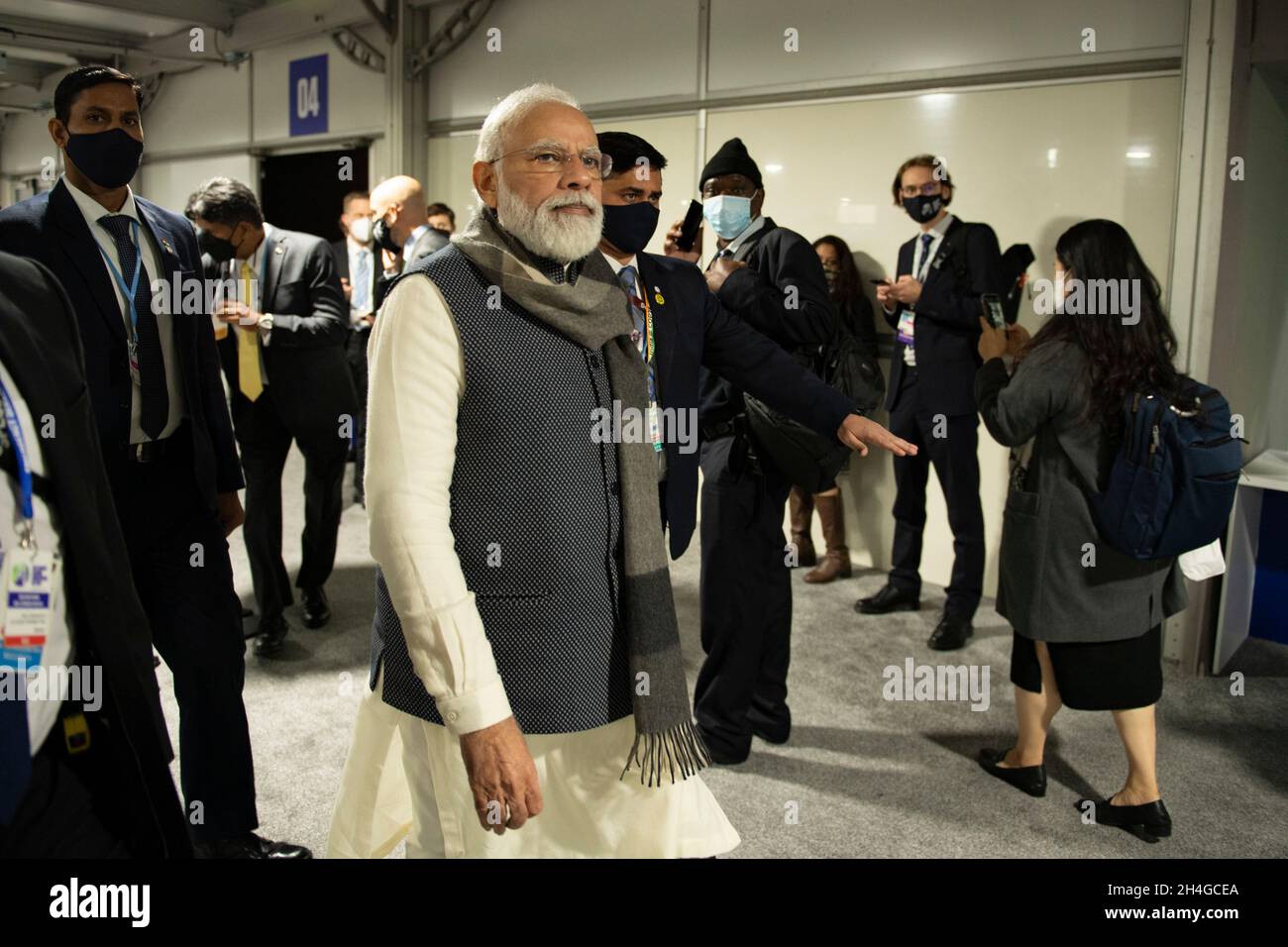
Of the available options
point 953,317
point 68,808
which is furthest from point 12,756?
point 953,317

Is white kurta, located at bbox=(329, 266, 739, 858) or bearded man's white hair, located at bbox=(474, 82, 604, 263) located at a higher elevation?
bearded man's white hair, located at bbox=(474, 82, 604, 263)

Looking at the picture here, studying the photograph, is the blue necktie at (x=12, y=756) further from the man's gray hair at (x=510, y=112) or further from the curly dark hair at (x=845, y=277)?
the curly dark hair at (x=845, y=277)

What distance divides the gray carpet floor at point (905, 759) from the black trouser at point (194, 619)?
1.54ft

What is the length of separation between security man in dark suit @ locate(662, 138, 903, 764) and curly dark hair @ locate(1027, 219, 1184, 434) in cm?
67

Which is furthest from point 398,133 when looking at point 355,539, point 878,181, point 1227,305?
point 1227,305

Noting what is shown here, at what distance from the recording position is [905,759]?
10.5 feet

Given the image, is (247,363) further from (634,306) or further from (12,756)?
(12,756)

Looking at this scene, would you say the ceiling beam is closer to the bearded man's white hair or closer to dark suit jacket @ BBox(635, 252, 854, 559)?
the bearded man's white hair

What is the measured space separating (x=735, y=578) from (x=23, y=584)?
2.12 m

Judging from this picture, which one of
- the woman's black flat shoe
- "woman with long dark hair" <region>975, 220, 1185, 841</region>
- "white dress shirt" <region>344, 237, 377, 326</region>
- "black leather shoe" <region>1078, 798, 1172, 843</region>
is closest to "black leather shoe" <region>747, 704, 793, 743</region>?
the woman's black flat shoe

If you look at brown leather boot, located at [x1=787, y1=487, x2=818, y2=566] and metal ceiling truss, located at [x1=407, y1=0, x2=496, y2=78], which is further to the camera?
metal ceiling truss, located at [x1=407, y1=0, x2=496, y2=78]

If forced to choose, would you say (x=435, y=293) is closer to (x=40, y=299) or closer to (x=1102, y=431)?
(x=40, y=299)

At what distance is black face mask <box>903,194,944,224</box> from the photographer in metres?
4.33
